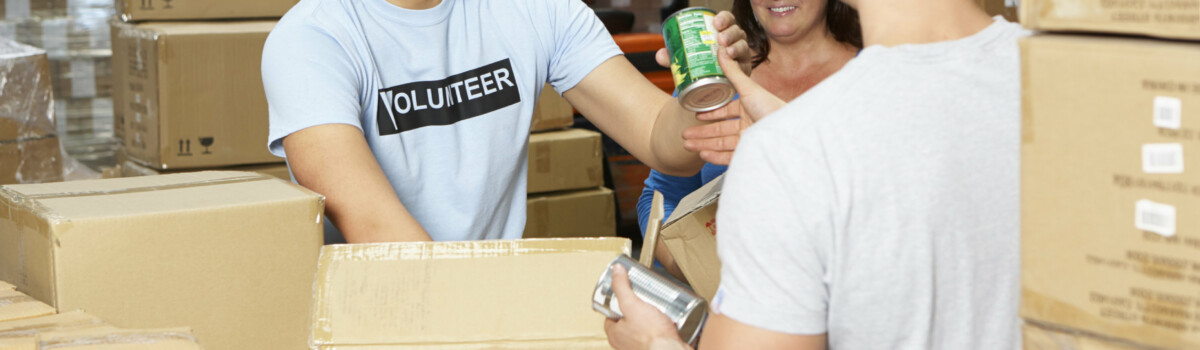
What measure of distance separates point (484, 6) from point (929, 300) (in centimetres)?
103

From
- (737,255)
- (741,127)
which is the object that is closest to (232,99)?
(741,127)

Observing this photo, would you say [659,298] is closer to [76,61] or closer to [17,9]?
[76,61]

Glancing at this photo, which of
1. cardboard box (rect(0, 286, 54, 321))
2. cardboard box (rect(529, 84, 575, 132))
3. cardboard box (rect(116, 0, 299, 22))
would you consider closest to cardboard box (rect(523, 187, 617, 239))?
cardboard box (rect(529, 84, 575, 132))

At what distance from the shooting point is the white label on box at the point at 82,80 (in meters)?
3.88

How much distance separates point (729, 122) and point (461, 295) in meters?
0.51

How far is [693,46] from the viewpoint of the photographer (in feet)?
4.34

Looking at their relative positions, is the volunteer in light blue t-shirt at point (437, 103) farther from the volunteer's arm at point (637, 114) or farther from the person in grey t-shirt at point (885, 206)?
the person in grey t-shirt at point (885, 206)

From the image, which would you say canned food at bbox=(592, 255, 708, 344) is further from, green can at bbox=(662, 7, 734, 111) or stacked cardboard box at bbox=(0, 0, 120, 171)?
A: stacked cardboard box at bbox=(0, 0, 120, 171)

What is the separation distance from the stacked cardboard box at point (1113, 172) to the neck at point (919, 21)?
0.50ft

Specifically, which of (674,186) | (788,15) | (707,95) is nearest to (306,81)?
(707,95)

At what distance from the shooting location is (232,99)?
266 cm

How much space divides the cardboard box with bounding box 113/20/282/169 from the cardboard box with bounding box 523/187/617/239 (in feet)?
3.21

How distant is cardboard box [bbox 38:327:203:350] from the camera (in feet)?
3.72

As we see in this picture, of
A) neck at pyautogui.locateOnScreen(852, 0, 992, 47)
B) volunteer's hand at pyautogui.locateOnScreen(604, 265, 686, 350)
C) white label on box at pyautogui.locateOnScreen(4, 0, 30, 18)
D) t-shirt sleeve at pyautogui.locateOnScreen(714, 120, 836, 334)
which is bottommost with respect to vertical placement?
volunteer's hand at pyautogui.locateOnScreen(604, 265, 686, 350)
